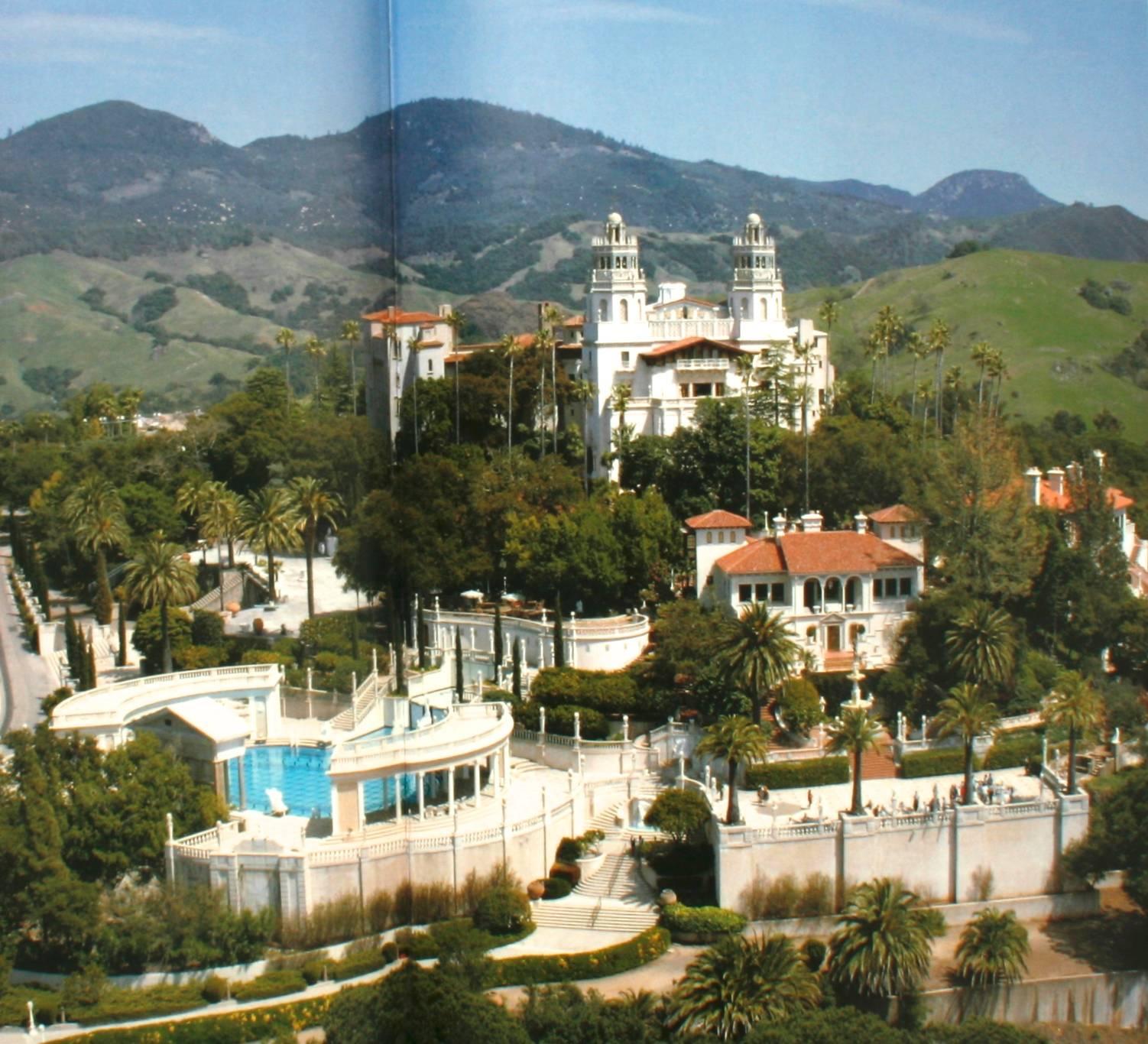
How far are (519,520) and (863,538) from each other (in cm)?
435

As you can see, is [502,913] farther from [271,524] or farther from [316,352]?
[271,524]

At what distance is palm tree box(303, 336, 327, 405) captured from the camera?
2006cm

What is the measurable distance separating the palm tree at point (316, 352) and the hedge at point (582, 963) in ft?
20.8

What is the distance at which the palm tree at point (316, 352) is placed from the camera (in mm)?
20062

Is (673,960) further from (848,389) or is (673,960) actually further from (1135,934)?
(848,389)

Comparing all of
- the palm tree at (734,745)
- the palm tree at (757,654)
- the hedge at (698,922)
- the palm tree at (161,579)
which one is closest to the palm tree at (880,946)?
the hedge at (698,922)

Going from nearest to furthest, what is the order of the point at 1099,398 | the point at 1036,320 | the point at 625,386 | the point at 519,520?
the point at 519,520, the point at 625,386, the point at 1099,398, the point at 1036,320

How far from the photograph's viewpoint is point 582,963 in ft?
61.2

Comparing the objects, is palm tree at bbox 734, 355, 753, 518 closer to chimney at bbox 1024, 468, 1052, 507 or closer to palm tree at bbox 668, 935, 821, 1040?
chimney at bbox 1024, 468, 1052, 507

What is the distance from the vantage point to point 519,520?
25.6 m

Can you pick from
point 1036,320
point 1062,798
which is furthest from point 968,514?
point 1036,320

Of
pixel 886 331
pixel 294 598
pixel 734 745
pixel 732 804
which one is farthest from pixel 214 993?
pixel 886 331

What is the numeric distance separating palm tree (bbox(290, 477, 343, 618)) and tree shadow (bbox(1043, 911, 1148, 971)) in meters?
9.22

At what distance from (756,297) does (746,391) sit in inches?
107
